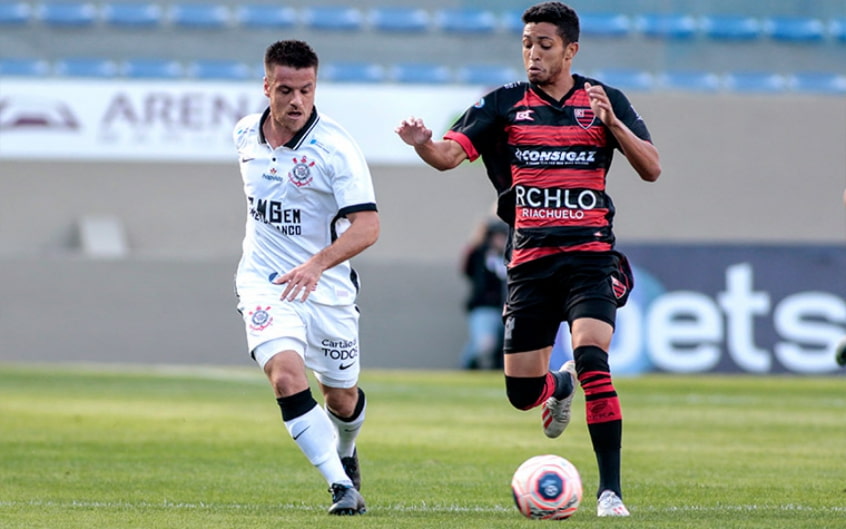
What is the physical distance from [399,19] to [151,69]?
13.0 feet

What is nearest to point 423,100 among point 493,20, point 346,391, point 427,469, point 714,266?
point 493,20

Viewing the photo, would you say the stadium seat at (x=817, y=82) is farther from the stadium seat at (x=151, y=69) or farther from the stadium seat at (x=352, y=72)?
the stadium seat at (x=151, y=69)

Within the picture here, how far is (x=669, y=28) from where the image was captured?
22.5 meters

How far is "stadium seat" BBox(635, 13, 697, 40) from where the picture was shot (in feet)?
73.8

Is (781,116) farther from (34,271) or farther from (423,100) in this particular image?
(34,271)

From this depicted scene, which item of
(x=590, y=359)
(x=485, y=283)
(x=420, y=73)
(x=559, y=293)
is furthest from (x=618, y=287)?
(x=420, y=73)

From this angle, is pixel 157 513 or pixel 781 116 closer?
pixel 157 513

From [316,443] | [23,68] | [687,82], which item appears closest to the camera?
[316,443]

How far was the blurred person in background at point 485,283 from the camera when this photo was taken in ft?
59.1

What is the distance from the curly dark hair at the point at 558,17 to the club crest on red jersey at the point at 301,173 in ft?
4.05

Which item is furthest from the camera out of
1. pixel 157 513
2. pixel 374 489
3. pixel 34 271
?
pixel 34 271

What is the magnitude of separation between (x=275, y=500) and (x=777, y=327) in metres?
12.4

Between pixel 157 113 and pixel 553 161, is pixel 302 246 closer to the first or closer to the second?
pixel 553 161

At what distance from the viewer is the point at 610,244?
6.64m
